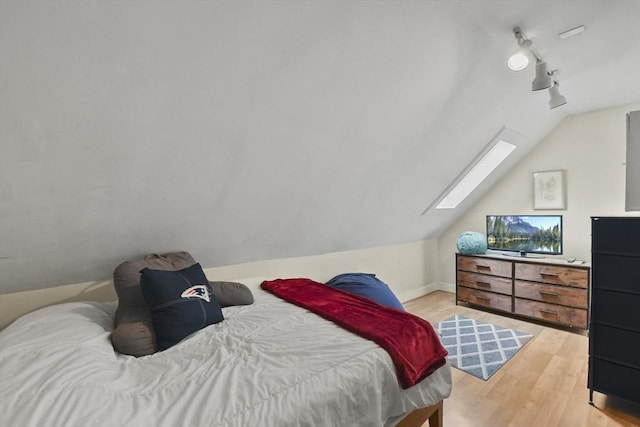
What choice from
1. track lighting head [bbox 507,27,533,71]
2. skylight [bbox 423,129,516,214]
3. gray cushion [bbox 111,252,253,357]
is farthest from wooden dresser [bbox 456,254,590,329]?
gray cushion [bbox 111,252,253,357]

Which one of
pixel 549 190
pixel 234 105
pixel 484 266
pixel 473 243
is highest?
pixel 234 105

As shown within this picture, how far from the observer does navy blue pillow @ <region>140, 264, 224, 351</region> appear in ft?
4.86

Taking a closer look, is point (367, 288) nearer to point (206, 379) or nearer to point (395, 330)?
point (395, 330)

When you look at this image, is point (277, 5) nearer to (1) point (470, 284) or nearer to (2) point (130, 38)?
(2) point (130, 38)

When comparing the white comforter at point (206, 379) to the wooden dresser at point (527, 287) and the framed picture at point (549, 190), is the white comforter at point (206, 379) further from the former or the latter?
the framed picture at point (549, 190)

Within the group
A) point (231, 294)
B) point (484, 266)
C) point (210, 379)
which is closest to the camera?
point (210, 379)

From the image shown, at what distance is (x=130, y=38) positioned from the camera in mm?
1130

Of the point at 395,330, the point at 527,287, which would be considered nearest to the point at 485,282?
the point at 527,287

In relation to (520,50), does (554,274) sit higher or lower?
lower

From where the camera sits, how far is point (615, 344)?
1.87 metres

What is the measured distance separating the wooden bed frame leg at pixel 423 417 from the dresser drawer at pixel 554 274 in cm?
247

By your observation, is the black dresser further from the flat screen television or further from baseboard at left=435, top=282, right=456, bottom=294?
baseboard at left=435, top=282, right=456, bottom=294

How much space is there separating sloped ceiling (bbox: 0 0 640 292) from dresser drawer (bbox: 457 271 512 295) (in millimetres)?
1891

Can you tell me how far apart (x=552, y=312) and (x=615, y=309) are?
1519 millimetres
